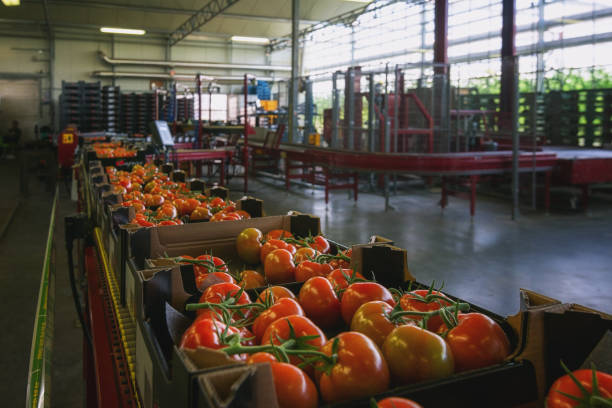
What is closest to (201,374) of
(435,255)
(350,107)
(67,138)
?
(435,255)

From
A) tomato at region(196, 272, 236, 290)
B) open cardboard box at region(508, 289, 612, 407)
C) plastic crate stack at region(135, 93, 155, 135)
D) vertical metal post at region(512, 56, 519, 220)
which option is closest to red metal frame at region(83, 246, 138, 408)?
tomato at region(196, 272, 236, 290)

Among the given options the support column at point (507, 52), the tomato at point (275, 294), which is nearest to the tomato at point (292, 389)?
the tomato at point (275, 294)

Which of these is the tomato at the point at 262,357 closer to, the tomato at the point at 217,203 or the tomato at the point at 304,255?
the tomato at the point at 304,255

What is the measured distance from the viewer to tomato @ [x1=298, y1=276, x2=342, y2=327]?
1198mm

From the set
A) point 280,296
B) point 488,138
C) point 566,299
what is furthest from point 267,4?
point 280,296

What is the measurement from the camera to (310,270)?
1.45 m

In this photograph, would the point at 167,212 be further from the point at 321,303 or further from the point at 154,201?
the point at 321,303

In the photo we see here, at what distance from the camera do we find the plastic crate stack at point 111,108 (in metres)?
17.8

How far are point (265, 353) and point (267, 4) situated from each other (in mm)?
22622

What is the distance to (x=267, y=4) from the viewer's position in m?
21.8

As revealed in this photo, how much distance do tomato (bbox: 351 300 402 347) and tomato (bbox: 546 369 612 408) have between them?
0.32 metres

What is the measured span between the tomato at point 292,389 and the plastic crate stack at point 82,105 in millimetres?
17957

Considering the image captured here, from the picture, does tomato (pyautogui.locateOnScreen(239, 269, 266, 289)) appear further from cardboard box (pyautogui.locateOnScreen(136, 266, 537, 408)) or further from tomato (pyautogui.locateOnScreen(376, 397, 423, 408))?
tomato (pyautogui.locateOnScreen(376, 397, 423, 408))

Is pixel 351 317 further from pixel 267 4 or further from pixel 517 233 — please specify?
pixel 267 4
